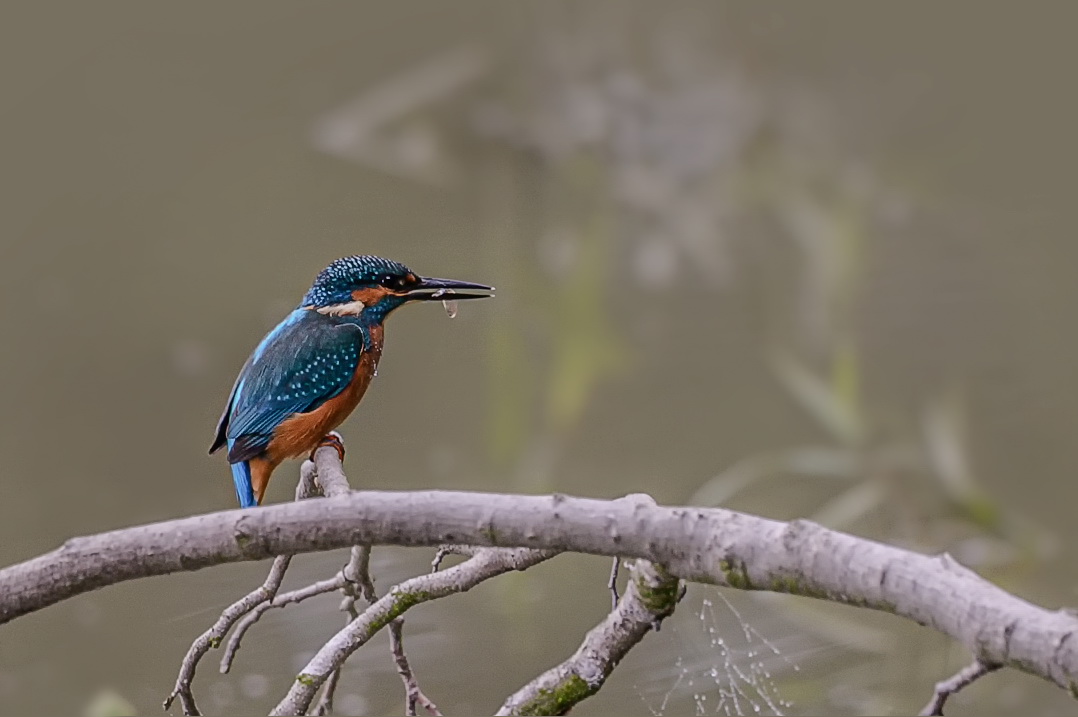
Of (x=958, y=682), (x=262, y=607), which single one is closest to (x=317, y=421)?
(x=262, y=607)

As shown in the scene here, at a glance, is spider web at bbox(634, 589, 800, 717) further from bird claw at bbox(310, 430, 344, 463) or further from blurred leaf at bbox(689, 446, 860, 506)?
bird claw at bbox(310, 430, 344, 463)

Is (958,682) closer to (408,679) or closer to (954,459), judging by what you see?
(408,679)

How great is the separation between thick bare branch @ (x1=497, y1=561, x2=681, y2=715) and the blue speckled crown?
0.76 meters

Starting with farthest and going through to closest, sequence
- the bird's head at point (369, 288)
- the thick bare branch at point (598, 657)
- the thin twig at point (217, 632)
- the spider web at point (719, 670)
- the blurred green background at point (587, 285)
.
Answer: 1. the blurred green background at point (587, 285)
2. the spider web at point (719, 670)
3. the bird's head at point (369, 288)
4. the thin twig at point (217, 632)
5. the thick bare branch at point (598, 657)

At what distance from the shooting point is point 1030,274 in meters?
3.04

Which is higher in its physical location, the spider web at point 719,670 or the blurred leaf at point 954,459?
the blurred leaf at point 954,459

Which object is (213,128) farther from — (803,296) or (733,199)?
(803,296)

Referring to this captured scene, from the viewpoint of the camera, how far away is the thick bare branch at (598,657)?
1.09 m

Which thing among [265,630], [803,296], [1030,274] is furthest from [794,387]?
[265,630]

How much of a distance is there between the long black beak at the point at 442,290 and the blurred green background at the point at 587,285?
924mm

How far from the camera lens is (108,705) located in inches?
84.0

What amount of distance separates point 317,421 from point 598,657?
68 cm

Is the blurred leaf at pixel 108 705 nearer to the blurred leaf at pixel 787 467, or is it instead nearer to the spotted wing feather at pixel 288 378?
the spotted wing feather at pixel 288 378

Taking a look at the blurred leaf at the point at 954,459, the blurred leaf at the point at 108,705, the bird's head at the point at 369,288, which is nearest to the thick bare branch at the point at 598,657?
the bird's head at the point at 369,288
